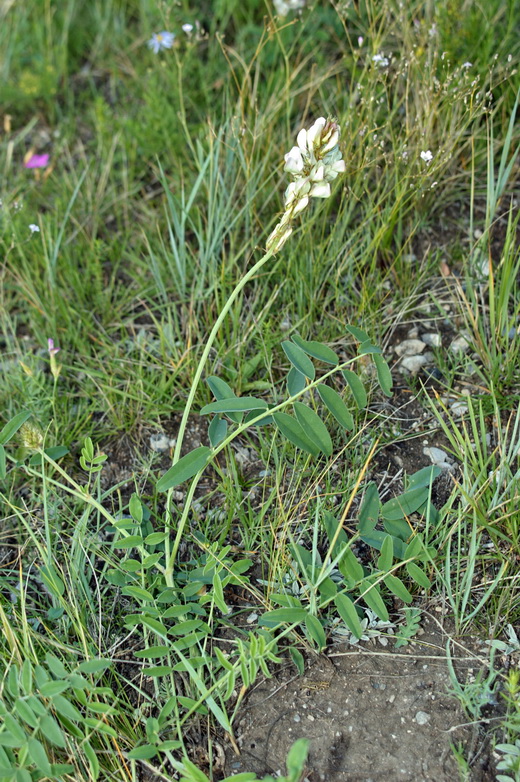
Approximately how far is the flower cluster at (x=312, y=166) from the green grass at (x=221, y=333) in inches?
25.2

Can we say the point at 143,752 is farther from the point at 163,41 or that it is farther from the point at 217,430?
the point at 163,41

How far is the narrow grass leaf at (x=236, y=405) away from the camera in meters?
1.71

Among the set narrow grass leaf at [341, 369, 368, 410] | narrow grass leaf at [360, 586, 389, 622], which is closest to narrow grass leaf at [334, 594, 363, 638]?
narrow grass leaf at [360, 586, 389, 622]

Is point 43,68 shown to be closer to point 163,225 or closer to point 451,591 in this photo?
point 163,225

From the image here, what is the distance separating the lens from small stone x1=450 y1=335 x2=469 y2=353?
229cm

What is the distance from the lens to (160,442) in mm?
2234

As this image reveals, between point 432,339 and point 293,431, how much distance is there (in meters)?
0.80

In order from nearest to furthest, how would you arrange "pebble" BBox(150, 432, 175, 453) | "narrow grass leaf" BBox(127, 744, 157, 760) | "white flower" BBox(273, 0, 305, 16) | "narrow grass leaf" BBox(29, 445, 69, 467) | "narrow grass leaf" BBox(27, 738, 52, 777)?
"narrow grass leaf" BBox(27, 738, 52, 777) < "narrow grass leaf" BBox(127, 744, 157, 760) < "narrow grass leaf" BBox(29, 445, 69, 467) < "pebble" BBox(150, 432, 175, 453) < "white flower" BBox(273, 0, 305, 16)

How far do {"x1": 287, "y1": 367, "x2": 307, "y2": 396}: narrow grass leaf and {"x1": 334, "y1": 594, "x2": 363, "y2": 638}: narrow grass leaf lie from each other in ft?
1.62

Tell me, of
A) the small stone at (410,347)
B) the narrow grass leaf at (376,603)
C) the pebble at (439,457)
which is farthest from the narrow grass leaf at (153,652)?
the small stone at (410,347)

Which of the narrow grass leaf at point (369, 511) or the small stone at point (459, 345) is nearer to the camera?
the narrow grass leaf at point (369, 511)

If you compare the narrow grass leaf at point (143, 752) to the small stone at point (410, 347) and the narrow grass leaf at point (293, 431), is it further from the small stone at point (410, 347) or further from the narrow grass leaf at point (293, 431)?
the small stone at point (410, 347)

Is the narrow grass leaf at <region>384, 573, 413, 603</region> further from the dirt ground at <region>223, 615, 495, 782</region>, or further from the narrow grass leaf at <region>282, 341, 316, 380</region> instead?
the narrow grass leaf at <region>282, 341, 316, 380</region>

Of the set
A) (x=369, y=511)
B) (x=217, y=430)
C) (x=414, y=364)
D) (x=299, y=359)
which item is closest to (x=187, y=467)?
(x=217, y=430)
